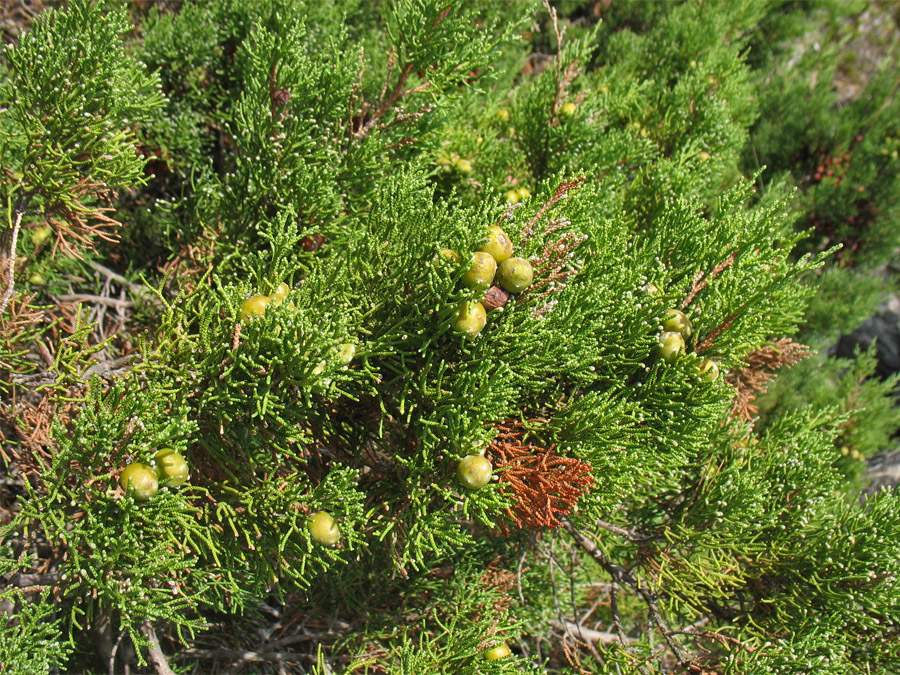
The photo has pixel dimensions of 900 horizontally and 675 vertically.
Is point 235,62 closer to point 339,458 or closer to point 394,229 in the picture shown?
point 394,229

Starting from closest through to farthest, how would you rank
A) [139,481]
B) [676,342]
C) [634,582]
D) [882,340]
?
[139,481] → [676,342] → [634,582] → [882,340]

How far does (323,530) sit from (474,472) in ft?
1.31

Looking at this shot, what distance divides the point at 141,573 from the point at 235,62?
1.98 m

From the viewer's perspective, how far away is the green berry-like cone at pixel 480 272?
1283mm

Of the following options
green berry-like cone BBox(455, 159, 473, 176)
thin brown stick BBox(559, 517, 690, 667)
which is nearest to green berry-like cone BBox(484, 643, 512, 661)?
thin brown stick BBox(559, 517, 690, 667)

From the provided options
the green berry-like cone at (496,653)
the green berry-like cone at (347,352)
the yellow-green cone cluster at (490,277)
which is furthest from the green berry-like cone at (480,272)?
the green berry-like cone at (496,653)

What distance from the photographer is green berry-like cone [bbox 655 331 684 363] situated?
1.52m

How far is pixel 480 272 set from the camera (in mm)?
1284

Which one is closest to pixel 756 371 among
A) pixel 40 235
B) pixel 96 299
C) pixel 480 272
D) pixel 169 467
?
pixel 480 272

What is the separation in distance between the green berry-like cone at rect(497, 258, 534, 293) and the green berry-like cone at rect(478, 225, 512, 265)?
2cm

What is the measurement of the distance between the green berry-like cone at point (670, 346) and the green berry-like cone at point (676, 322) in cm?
2

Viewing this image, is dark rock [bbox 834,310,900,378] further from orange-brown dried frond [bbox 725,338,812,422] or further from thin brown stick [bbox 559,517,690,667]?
thin brown stick [bbox 559,517,690,667]

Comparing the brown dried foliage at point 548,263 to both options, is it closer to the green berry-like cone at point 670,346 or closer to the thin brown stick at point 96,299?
the green berry-like cone at point 670,346

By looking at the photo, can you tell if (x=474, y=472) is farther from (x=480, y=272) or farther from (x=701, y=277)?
(x=701, y=277)
